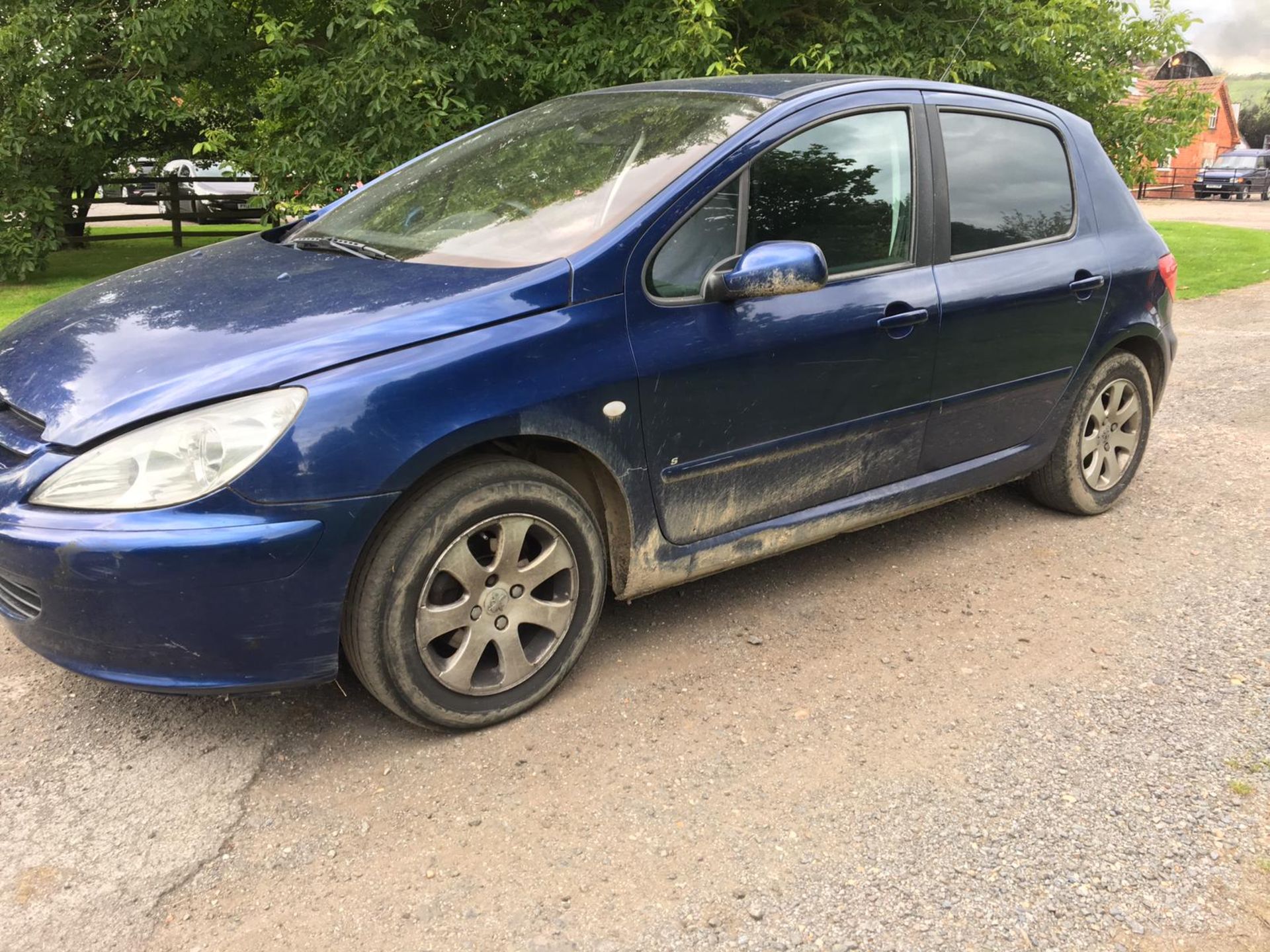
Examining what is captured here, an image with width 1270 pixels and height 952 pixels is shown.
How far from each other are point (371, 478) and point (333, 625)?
0.39 meters

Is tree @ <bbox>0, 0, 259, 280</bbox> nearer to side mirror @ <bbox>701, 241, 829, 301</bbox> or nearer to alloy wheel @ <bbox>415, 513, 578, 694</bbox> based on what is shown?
side mirror @ <bbox>701, 241, 829, 301</bbox>

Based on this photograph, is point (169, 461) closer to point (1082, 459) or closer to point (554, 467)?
point (554, 467)

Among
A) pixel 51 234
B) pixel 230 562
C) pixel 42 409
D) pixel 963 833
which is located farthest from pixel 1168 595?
pixel 51 234

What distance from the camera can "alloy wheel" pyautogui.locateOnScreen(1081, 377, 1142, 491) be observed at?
459cm

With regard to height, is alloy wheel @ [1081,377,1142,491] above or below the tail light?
below

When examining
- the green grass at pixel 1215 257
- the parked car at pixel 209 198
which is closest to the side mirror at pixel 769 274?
the green grass at pixel 1215 257

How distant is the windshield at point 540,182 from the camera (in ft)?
10.4

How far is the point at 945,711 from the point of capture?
10.3ft

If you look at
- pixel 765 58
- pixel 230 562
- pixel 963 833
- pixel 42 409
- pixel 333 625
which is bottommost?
pixel 963 833

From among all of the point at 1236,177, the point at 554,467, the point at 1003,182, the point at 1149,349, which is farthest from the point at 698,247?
the point at 1236,177

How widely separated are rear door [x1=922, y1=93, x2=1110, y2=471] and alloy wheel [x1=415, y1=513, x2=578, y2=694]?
1.58 meters

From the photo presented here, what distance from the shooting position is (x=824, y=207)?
11.4 feet

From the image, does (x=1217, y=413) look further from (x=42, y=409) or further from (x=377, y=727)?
(x=42, y=409)

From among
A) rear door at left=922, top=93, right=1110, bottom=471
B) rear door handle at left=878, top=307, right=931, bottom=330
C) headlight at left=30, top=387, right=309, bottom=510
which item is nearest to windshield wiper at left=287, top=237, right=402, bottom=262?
headlight at left=30, top=387, right=309, bottom=510
